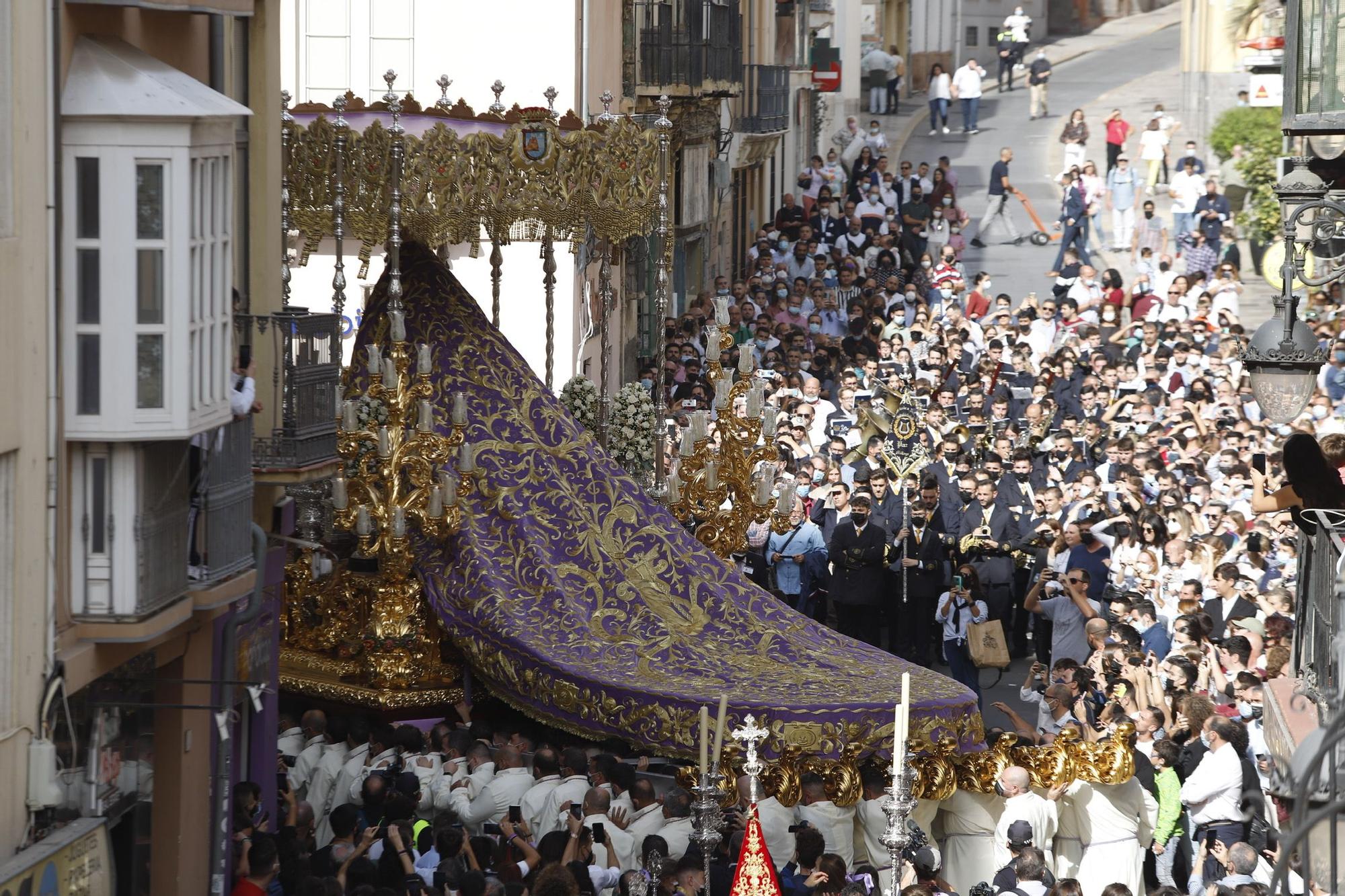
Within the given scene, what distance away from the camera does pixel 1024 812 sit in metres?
12.0

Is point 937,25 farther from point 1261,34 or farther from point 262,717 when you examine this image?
point 262,717

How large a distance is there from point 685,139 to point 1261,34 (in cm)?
814

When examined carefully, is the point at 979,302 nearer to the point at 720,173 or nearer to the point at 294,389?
the point at 720,173

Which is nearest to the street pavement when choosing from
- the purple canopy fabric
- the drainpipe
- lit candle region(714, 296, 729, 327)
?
lit candle region(714, 296, 729, 327)

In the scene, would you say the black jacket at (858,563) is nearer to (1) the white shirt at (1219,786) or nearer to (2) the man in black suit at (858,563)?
(2) the man in black suit at (858,563)

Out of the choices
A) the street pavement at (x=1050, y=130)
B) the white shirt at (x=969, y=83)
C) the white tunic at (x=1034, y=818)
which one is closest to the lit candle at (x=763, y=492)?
the white tunic at (x=1034, y=818)

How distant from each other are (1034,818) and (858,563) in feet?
20.9

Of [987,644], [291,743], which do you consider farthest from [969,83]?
[291,743]

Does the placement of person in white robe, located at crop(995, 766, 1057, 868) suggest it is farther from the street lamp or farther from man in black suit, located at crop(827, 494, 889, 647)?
man in black suit, located at crop(827, 494, 889, 647)

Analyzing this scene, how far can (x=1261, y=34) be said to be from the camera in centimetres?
3266

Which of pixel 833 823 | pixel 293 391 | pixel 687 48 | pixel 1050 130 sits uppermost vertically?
pixel 687 48

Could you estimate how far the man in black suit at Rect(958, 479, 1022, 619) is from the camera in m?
18.2

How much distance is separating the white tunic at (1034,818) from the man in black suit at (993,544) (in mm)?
5612

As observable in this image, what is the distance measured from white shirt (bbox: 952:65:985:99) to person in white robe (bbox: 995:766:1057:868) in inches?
1299
